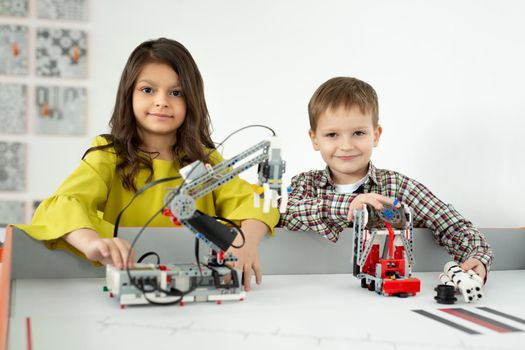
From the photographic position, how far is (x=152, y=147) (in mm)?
1342

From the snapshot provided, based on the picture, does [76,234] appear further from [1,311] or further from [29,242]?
[1,311]

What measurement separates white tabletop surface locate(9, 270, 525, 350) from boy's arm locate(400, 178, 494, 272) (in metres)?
0.21

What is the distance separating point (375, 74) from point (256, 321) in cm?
Result: 141

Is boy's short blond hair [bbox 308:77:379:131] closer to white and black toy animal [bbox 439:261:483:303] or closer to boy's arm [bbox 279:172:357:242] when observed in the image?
boy's arm [bbox 279:172:357:242]

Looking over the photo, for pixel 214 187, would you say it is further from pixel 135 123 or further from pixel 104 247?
pixel 135 123

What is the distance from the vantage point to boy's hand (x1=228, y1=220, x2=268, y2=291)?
96cm

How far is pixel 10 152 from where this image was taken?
7.97 ft

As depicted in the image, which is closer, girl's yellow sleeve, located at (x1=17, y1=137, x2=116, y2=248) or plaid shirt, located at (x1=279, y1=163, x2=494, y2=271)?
girl's yellow sleeve, located at (x1=17, y1=137, x2=116, y2=248)

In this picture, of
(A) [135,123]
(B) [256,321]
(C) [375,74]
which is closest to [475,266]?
(B) [256,321]

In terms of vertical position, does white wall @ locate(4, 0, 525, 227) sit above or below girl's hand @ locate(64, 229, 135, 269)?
above

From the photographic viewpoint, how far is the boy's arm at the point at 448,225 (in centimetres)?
118

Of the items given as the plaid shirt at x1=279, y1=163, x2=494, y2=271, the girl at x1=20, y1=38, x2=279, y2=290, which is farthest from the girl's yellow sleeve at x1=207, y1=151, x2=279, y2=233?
the plaid shirt at x1=279, y1=163, x2=494, y2=271

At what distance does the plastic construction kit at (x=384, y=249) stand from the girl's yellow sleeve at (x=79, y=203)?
0.47 m

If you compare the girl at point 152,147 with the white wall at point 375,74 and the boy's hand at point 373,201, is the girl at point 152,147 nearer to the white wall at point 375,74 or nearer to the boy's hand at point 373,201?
the boy's hand at point 373,201
